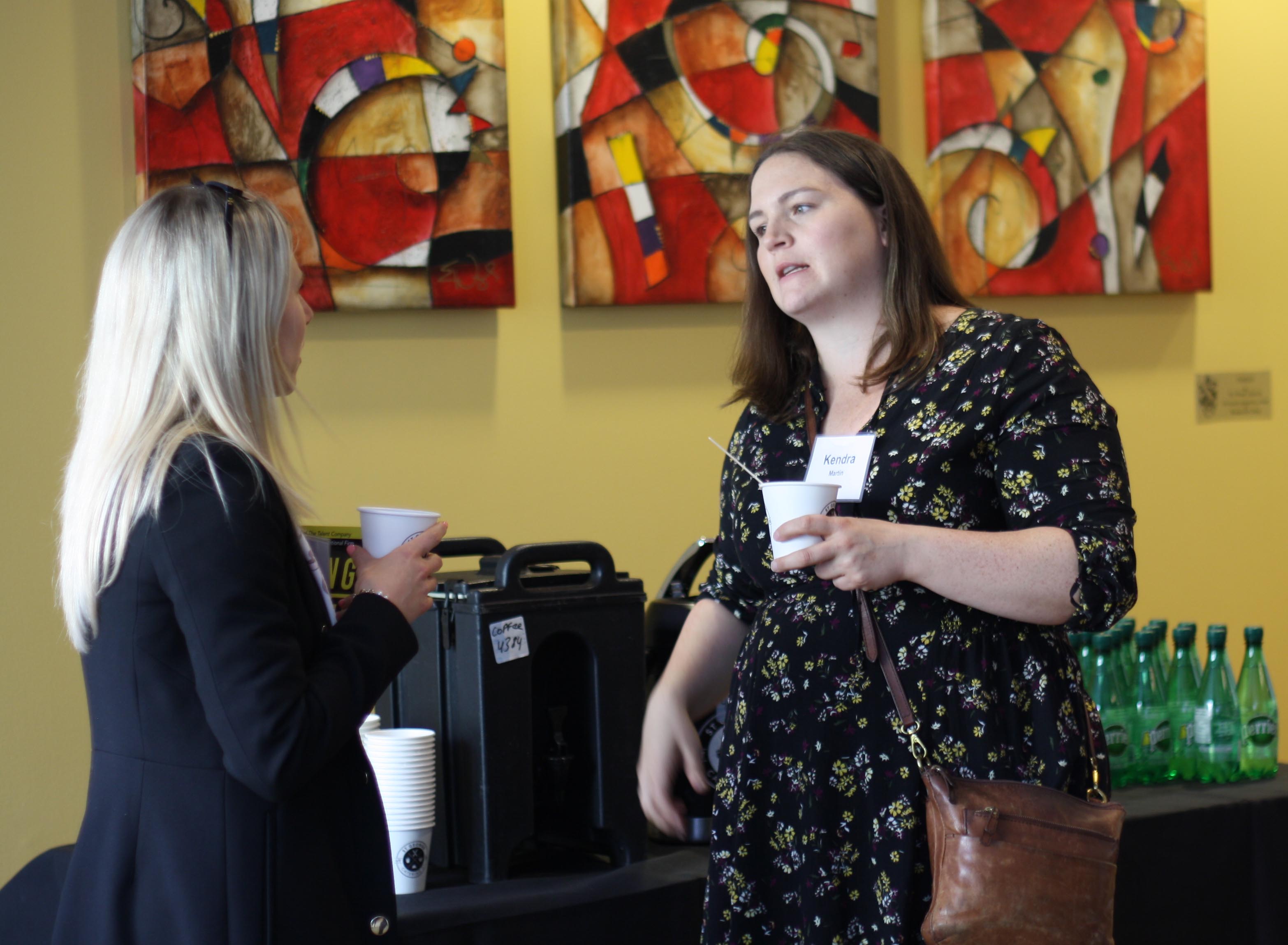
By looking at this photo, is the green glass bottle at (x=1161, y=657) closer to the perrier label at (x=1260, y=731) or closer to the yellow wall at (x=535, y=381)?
the perrier label at (x=1260, y=731)

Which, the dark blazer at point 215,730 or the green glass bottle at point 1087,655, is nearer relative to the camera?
the dark blazer at point 215,730

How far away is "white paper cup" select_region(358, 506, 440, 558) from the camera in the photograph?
144 cm

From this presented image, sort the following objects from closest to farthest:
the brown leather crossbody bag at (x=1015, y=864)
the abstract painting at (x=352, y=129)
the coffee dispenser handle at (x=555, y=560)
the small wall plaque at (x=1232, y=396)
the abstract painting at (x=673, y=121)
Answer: the brown leather crossbody bag at (x=1015, y=864) → the coffee dispenser handle at (x=555, y=560) → the abstract painting at (x=352, y=129) → the abstract painting at (x=673, y=121) → the small wall plaque at (x=1232, y=396)

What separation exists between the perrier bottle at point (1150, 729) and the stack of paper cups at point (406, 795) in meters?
1.37

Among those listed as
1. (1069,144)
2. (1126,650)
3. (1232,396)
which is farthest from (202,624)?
(1232,396)

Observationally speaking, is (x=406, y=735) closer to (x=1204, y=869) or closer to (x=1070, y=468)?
(x=1070, y=468)

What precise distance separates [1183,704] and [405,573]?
5.46 ft

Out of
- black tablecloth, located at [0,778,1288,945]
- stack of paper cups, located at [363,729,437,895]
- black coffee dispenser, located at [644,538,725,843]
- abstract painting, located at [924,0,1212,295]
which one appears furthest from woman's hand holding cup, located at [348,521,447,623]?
abstract painting, located at [924,0,1212,295]

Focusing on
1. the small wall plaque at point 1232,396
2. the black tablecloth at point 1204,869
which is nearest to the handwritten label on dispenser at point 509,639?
the black tablecloth at point 1204,869

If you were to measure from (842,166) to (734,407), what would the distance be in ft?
4.52

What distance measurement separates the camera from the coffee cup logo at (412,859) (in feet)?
5.91

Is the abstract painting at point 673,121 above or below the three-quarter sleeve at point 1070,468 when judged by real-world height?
above

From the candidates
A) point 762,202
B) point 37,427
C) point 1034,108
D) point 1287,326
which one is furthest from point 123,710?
point 1287,326

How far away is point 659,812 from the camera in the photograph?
5.30 ft
